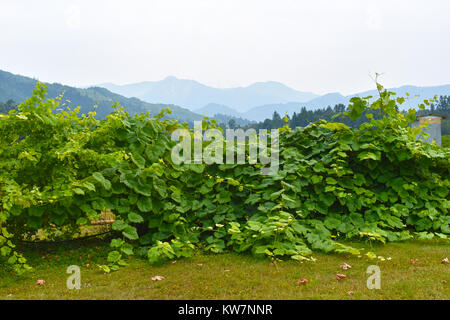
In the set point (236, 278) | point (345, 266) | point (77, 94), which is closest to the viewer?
point (236, 278)

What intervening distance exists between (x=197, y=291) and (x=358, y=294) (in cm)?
130

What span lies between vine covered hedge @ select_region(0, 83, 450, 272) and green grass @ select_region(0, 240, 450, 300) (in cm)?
16

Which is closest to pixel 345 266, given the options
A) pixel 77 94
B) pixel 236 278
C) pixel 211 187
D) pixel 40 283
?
pixel 236 278

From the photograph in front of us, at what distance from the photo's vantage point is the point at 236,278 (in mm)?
3348

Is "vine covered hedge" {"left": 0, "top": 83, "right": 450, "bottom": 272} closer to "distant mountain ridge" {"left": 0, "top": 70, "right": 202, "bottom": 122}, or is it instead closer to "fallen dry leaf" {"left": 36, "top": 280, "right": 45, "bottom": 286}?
"fallen dry leaf" {"left": 36, "top": 280, "right": 45, "bottom": 286}

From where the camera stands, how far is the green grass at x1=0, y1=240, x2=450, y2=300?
2.99 meters

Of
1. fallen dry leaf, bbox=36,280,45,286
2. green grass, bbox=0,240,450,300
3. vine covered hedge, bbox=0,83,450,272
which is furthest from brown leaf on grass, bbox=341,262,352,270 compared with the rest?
fallen dry leaf, bbox=36,280,45,286

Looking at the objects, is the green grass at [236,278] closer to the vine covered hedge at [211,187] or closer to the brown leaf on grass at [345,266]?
the brown leaf on grass at [345,266]

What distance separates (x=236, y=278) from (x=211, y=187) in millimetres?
1657

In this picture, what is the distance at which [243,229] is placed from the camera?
4477mm

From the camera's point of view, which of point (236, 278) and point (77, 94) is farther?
point (77, 94)

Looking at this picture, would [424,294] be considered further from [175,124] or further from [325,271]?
[175,124]

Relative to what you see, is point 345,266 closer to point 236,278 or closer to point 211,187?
point 236,278

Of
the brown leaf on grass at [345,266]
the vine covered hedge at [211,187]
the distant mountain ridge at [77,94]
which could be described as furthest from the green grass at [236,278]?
the distant mountain ridge at [77,94]
